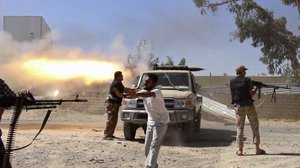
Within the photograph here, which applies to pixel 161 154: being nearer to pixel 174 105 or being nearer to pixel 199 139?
pixel 174 105

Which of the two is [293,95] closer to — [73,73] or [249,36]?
[249,36]

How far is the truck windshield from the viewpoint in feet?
48.7

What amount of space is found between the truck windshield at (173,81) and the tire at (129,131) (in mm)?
1247

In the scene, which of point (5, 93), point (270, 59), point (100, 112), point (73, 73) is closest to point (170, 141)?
point (73, 73)

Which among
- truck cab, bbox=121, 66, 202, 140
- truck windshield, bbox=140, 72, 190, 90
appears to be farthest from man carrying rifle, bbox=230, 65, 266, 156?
truck windshield, bbox=140, 72, 190, 90

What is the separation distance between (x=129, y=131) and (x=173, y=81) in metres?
1.98

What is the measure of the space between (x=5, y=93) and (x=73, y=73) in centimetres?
746

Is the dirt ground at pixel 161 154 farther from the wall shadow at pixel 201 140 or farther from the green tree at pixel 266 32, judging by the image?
the green tree at pixel 266 32

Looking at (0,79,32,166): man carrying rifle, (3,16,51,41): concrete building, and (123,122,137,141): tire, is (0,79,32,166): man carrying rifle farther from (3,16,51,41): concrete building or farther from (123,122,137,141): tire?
(3,16,51,41): concrete building

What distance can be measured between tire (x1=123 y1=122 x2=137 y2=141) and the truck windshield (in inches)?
49.1

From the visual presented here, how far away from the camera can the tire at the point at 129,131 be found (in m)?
14.3

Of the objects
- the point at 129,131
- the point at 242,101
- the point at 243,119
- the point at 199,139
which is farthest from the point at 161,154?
the point at 199,139

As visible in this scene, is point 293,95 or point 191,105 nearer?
point 191,105

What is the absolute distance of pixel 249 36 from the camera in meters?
27.7
